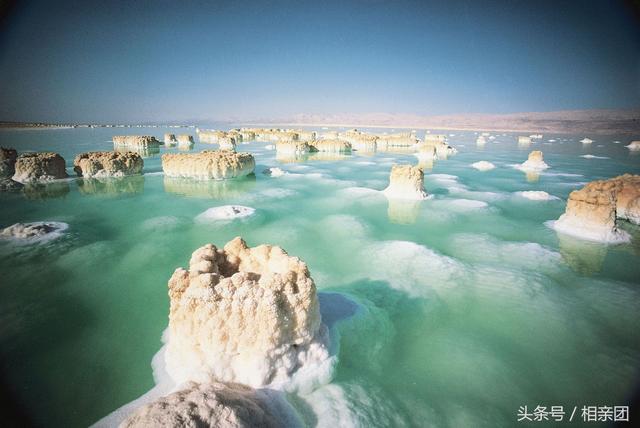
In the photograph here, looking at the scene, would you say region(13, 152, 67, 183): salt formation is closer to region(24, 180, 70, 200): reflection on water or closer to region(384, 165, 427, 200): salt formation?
region(24, 180, 70, 200): reflection on water

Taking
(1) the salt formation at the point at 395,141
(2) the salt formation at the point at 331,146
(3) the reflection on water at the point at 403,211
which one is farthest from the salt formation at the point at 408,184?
(1) the salt formation at the point at 395,141

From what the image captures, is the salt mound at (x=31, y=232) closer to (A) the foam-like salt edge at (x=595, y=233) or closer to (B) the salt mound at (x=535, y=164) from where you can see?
(A) the foam-like salt edge at (x=595, y=233)

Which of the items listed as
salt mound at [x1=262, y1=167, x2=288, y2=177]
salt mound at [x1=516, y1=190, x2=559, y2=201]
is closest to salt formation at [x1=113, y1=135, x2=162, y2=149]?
salt mound at [x1=262, y1=167, x2=288, y2=177]

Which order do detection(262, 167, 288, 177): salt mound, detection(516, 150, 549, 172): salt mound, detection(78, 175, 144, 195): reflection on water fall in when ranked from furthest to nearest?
1. detection(516, 150, 549, 172): salt mound
2. detection(262, 167, 288, 177): salt mound
3. detection(78, 175, 144, 195): reflection on water

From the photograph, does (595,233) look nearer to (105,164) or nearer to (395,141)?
(105,164)

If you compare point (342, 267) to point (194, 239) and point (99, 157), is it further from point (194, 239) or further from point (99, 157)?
point (99, 157)

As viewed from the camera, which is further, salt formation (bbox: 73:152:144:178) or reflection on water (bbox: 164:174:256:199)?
salt formation (bbox: 73:152:144:178)
